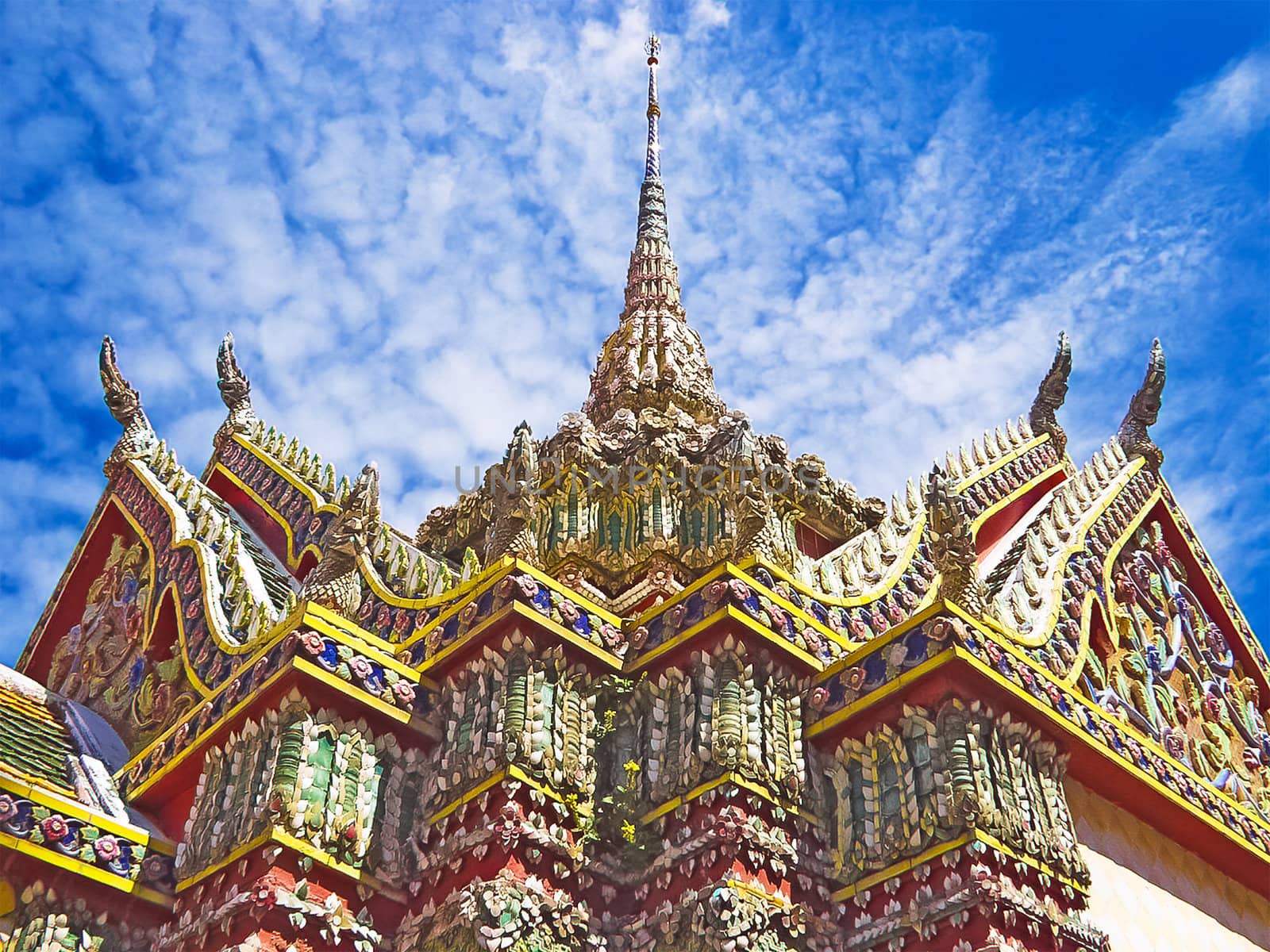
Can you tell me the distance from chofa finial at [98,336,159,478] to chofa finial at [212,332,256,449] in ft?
2.98

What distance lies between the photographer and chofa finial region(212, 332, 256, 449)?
1430 cm

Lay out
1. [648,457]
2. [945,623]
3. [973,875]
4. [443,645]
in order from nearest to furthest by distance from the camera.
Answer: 1. [973,875]
2. [945,623]
3. [443,645]
4. [648,457]

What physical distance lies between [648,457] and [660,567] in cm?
113

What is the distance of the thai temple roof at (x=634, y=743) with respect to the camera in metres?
7.25

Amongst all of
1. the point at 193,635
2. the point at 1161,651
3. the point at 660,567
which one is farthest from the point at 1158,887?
the point at 193,635

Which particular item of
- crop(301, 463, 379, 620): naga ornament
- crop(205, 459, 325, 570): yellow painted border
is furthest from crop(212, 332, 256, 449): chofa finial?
crop(301, 463, 379, 620): naga ornament

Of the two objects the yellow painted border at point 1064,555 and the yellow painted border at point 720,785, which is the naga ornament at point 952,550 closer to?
the yellow painted border at point 1064,555

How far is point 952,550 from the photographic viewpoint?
8.37m

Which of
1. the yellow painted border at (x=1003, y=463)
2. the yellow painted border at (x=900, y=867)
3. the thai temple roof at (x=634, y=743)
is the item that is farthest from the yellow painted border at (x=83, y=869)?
the yellow painted border at (x=1003, y=463)

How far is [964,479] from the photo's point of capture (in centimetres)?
1236

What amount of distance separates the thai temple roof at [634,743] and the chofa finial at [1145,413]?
254 cm

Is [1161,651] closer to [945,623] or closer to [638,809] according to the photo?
[945,623]

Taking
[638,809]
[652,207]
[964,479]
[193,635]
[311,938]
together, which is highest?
[652,207]

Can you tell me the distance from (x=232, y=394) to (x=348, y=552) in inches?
254
